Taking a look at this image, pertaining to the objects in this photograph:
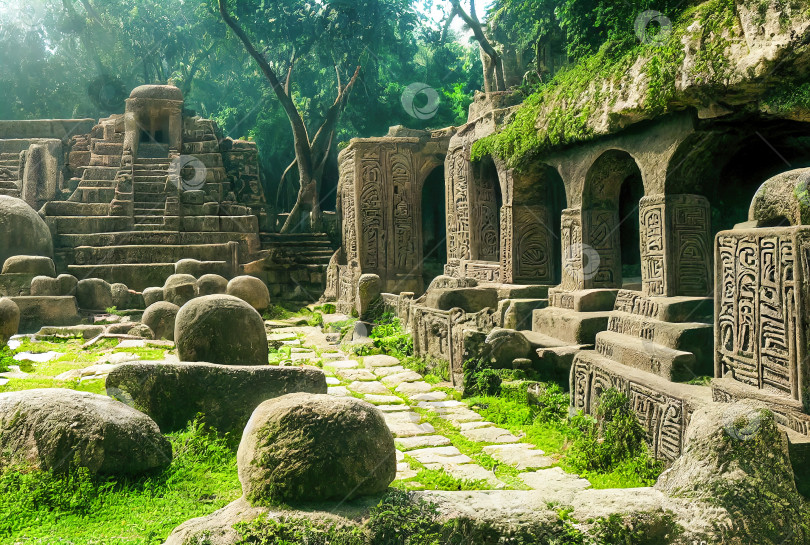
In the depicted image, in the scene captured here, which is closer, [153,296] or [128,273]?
[153,296]

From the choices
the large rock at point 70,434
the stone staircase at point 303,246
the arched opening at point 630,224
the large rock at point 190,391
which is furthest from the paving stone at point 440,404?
the stone staircase at point 303,246

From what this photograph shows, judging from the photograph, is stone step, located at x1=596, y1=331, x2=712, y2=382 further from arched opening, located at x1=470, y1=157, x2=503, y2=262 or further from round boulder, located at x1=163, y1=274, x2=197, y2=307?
round boulder, located at x1=163, y1=274, x2=197, y2=307

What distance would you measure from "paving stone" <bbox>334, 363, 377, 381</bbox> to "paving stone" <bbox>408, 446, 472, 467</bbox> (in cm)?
337

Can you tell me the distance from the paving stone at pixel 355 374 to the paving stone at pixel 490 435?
2955 millimetres

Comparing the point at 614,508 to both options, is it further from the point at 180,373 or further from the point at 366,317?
the point at 366,317

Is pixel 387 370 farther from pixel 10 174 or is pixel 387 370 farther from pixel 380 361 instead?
pixel 10 174

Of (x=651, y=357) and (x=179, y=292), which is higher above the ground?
(x=179, y=292)

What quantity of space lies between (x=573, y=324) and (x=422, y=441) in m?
3.04

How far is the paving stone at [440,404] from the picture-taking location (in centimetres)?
755

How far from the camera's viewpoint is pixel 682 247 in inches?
290

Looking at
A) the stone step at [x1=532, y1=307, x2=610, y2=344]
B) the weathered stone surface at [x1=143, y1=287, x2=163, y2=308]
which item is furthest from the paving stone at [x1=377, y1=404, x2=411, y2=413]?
the weathered stone surface at [x1=143, y1=287, x2=163, y2=308]

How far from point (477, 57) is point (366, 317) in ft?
73.8

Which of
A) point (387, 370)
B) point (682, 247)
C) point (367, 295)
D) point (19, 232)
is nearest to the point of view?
point (682, 247)

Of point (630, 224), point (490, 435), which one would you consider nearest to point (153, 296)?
point (630, 224)
